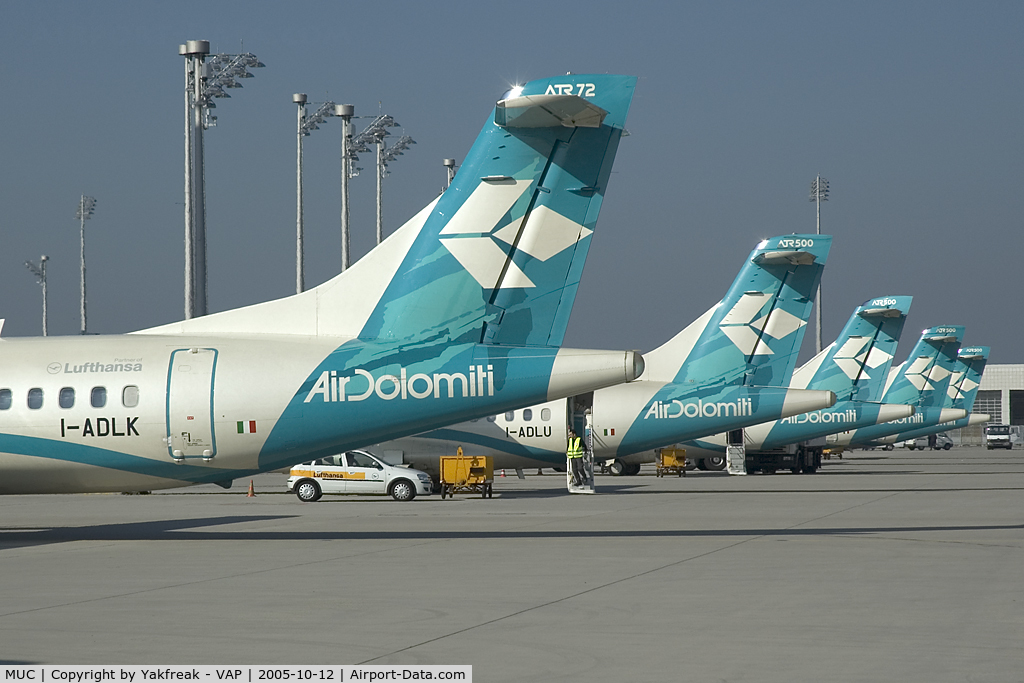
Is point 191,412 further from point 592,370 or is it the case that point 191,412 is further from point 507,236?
point 592,370

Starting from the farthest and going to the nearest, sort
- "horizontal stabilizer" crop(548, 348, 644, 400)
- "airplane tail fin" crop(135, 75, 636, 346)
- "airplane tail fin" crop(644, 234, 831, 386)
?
"airplane tail fin" crop(644, 234, 831, 386) → "airplane tail fin" crop(135, 75, 636, 346) → "horizontal stabilizer" crop(548, 348, 644, 400)

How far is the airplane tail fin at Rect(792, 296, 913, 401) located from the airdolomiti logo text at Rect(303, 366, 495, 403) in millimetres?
37511

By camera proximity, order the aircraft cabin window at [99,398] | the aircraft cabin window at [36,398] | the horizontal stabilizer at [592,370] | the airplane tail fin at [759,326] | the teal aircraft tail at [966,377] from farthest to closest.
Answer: the teal aircraft tail at [966,377] < the airplane tail fin at [759,326] < the aircraft cabin window at [36,398] < the aircraft cabin window at [99,398] < the horizontal stabilizer at [592,370]

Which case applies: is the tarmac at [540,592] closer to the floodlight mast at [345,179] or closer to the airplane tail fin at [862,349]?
the floodlight mast at [345,179]

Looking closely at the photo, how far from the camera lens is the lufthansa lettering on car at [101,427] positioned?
1948 cm

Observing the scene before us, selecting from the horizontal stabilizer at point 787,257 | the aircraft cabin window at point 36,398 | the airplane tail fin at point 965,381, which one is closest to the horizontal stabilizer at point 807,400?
the horizontal stabilizer at point 787,257

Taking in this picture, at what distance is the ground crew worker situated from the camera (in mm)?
37250

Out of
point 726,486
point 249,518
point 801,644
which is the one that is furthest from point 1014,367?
point 801,644

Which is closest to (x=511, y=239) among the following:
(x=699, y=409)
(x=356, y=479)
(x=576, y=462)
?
(x=356, y=479)

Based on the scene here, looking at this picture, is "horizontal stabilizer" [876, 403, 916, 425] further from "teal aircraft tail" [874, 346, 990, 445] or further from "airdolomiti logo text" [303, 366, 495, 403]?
"airdolomiti logo text" [303, 366, 495, 403]

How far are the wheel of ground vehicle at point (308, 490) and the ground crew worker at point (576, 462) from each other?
835cm

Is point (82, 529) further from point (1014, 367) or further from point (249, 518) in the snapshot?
point (1014, 367)

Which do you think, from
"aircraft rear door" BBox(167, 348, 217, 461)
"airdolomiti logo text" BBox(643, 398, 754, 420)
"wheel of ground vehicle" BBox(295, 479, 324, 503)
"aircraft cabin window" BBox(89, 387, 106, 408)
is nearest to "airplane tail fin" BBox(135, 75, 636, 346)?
"aircraft rear door" BBox(167, 348, 217, 461)

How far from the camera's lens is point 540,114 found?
1877 cm
